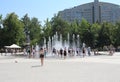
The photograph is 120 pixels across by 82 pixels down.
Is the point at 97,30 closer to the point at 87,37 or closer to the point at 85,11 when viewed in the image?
the point at 87,37

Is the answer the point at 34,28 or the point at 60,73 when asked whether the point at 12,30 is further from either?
the point at 60,73

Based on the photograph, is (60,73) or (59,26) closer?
(60,73)

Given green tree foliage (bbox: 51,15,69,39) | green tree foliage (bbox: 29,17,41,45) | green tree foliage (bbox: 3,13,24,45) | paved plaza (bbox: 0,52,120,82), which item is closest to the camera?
paved plaza (bbox: 0,52,120,82)

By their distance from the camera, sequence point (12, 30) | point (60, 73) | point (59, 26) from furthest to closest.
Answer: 1. point (12, 30)
2. point (59, 26)
3. point (60, 73)

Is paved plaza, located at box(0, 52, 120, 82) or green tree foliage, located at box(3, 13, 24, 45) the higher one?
green tree foliage, located at box(3, 13, 24, 45)

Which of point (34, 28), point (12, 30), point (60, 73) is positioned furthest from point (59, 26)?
point (60, 73)

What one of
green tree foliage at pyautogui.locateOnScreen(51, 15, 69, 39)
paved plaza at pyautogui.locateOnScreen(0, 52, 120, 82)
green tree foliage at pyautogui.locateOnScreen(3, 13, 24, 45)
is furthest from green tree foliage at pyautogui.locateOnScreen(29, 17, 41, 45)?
paved plaza at pyautogui.locateOnScreen(0, 52, 120, 82)

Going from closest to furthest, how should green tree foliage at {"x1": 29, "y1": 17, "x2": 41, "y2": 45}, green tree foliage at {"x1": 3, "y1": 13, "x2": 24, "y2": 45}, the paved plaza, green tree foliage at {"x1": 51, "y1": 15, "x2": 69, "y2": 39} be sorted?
1. the paved plaza
2. green tree foliage at {"x1": 51, "y1": 15, "x2": 69, "y2": 39}
3. green tree foliage at {"x1": 3, "y1": 13, "x2": 24, "y2": 45}
4. green tree foliage at {"x1": 29, "y1": 17, "x2": 41, "y2": 45}

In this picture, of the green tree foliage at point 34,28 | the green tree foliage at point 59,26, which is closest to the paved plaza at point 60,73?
the green tree foliage at point 59,26

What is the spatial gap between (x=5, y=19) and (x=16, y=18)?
9.24 feet

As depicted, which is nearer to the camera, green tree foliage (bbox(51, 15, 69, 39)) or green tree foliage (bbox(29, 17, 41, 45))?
green tree foliage (bbox(51, 15, 69, 39))

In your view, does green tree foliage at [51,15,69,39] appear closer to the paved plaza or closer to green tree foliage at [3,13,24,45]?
green tree foliage at [3,13,24,45]

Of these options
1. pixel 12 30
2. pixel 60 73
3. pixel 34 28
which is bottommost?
pixel 60 73

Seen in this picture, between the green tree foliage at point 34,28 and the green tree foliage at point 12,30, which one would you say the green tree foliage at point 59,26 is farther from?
the green tree foliage at point 34,28
